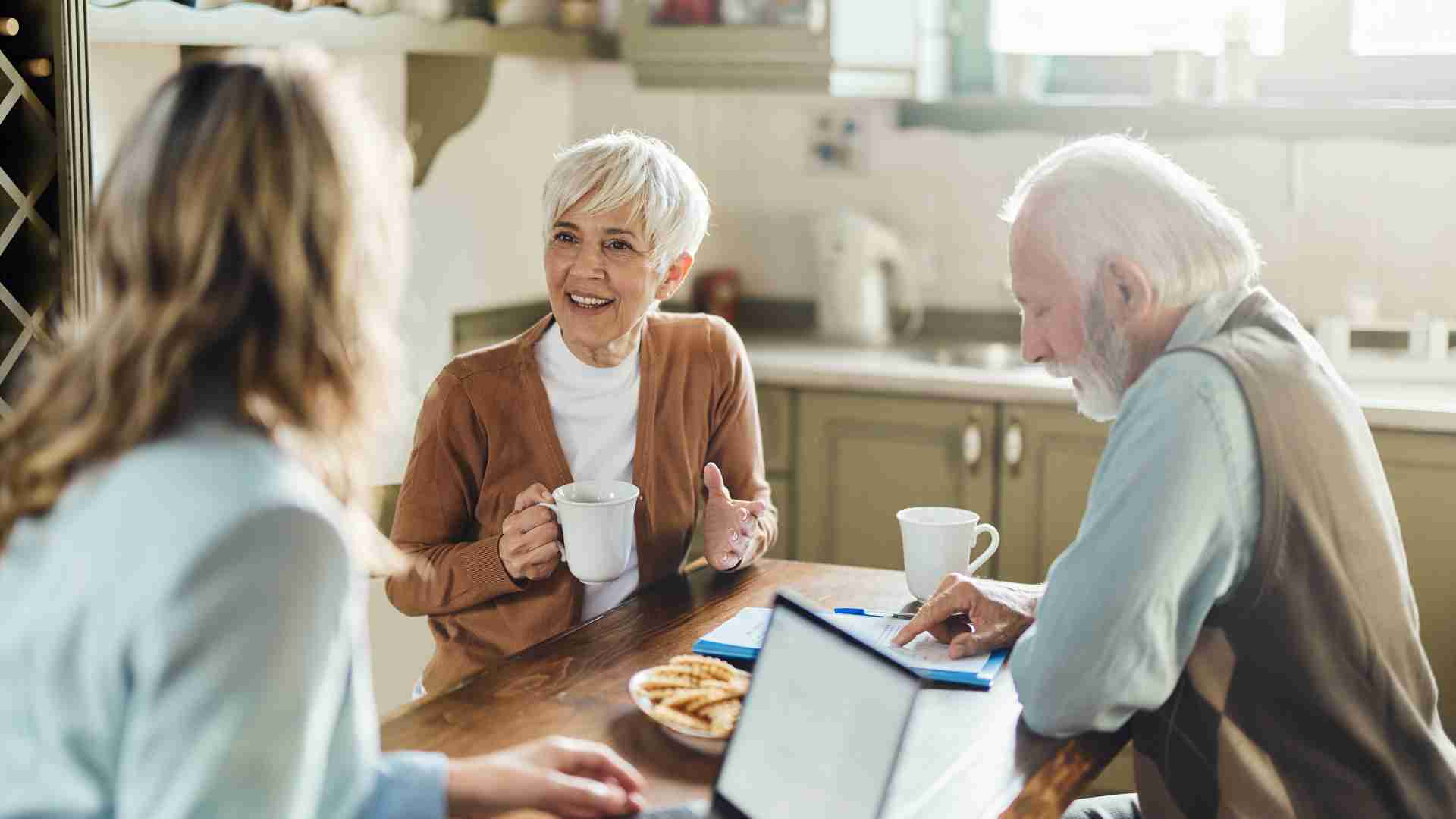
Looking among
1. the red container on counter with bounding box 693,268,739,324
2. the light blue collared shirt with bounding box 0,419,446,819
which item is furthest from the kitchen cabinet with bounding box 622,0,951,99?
the light blue collared shirt with bounding box 0,419,446,819

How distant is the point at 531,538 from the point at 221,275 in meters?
0.84

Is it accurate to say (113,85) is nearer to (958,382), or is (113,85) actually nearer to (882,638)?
(882,638)

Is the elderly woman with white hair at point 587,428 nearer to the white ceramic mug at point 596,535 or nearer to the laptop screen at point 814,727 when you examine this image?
the white ceramic mug at point 596,535

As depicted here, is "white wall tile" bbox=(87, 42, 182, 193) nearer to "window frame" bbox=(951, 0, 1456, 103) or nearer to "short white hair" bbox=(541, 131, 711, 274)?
"short white hair" bbox=(541, 131, 711, 274)

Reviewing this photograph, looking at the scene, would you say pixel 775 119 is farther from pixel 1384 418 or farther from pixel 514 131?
pixel 1384 418

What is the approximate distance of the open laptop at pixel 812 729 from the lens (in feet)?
3.73

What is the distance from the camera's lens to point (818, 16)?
3.27m

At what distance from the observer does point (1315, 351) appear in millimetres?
1530

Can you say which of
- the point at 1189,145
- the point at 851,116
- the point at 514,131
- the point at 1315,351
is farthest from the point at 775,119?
the point at 1315,351

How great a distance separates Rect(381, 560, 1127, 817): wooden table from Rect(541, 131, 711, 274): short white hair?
55 centimetres

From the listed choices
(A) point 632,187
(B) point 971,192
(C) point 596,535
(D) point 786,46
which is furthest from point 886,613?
(B) point 971,192

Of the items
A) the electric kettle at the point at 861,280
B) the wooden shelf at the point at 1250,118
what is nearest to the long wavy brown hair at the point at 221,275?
the wooden shelf at the point at 1250,118

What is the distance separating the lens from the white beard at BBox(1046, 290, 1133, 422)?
5.08 ft

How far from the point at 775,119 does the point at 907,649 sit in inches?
93.7
